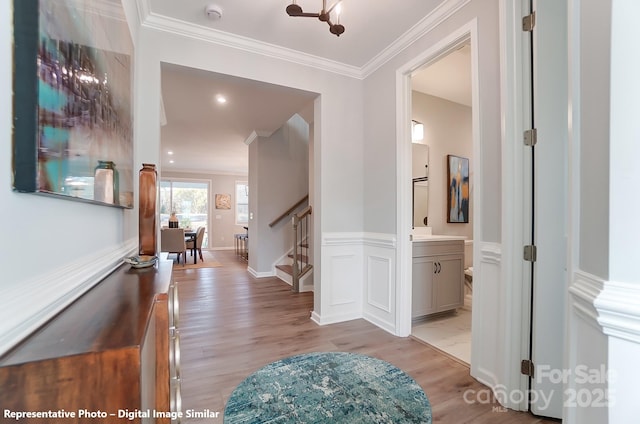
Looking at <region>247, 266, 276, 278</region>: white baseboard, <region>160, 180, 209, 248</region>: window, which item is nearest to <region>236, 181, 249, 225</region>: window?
<region>160, 180, 209, 248</region>: window

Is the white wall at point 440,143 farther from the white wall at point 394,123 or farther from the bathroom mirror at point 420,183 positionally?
the white wall at point 394,123

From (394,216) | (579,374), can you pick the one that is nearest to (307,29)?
(394,216)

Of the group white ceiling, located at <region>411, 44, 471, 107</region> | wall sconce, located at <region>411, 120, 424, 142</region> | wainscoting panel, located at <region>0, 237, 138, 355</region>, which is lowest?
wainscoting panel, located at <region>0, 237, 138, 355</region>

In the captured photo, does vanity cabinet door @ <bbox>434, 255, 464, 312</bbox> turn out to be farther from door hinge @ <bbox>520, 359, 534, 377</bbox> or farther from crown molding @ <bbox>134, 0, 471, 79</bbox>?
crown molding @ <bbox>134, 0, 471, 79</bbox>

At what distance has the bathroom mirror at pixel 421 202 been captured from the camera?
396 centimetres

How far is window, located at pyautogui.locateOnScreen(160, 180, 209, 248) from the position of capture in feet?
30.7

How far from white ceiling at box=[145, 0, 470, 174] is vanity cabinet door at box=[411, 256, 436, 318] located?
230 centimetres

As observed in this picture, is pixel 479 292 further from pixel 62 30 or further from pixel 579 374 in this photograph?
pixel 62 30

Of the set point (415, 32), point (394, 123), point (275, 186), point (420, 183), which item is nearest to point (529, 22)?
point (415, 32)

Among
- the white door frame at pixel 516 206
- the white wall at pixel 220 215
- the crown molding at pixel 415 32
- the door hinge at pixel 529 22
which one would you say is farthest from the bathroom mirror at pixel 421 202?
the white wall at pixel 220 215

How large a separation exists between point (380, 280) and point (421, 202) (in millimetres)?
1528

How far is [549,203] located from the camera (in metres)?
1.67

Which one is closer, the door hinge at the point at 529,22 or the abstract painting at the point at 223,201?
the door hinge at the point at 529,22

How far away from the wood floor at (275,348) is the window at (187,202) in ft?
19.9
